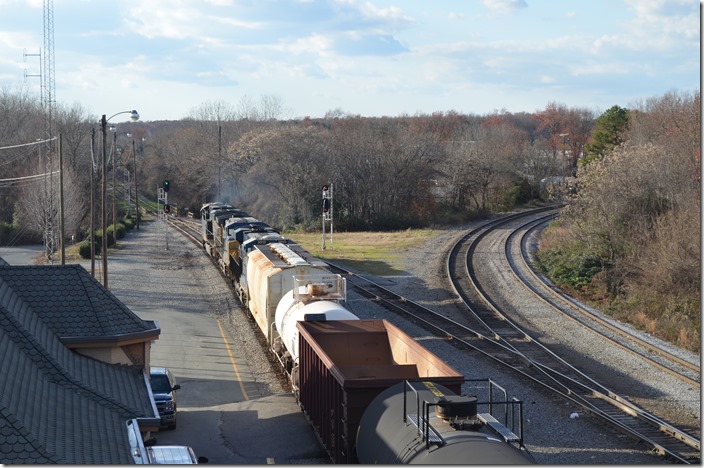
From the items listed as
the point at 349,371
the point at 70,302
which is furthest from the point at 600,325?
the point at 70,302

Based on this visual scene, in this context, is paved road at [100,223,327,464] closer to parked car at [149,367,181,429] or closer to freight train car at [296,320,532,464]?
parked car at [149,367,181,429]

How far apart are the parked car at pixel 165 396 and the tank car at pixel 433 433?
734cm

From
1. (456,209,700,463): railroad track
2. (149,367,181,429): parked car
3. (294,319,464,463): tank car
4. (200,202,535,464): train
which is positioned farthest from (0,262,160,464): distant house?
(456,209,700,463): railroad track

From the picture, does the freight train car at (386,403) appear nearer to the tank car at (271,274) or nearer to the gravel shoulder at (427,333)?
the gravel shoulder at (427,333)

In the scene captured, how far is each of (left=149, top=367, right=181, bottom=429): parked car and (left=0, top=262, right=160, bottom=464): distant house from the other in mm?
2087

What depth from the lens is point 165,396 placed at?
1688 cm

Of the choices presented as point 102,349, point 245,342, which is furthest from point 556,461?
point 245,342

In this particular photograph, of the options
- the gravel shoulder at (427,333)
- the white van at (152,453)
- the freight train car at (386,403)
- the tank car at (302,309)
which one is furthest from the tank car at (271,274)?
the white van at (152,453)

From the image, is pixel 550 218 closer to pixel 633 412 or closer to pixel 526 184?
pixel 526 184

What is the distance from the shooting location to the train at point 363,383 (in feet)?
27.7

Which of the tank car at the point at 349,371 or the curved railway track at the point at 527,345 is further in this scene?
the curved railway track at the point at 527,345

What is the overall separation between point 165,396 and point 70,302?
3537mm

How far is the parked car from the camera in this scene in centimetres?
1653

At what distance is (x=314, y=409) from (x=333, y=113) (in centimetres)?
16678
